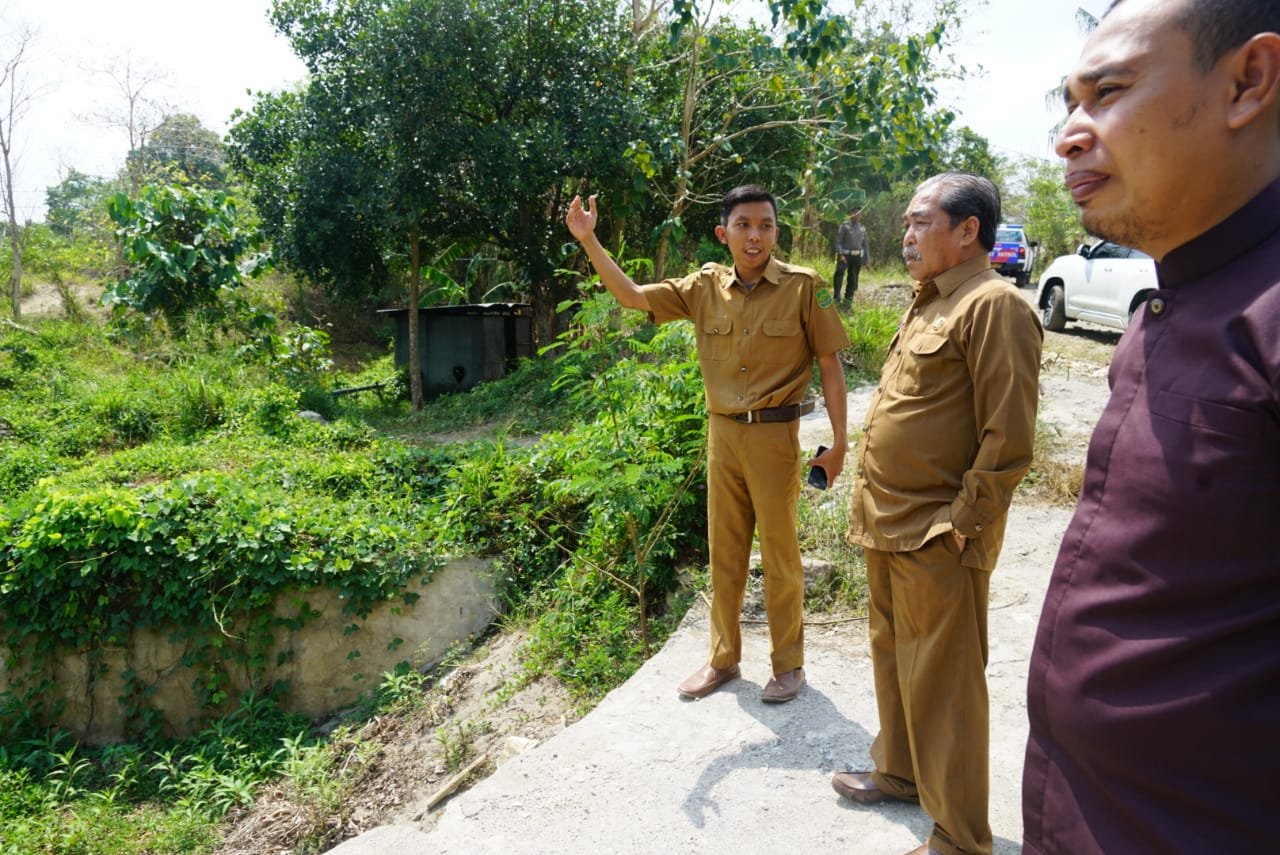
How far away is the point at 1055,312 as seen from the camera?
1218cm

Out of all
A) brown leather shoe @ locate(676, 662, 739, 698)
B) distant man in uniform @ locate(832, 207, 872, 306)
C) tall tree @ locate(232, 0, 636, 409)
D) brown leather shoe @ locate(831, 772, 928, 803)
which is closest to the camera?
brown leather shoe @ locate(831, 772, 928, 803)

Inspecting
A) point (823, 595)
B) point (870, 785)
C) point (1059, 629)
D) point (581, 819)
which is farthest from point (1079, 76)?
point (823, 595)

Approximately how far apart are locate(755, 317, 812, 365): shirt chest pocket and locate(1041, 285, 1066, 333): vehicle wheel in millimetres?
10515

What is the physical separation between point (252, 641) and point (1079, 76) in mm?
5790

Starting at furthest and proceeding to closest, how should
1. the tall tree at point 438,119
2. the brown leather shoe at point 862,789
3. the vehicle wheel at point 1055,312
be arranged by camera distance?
1. the vehicle wheel at point 1055,312
2. the tall tree at point 438,119
3. the brown leather shoe at point 862,789

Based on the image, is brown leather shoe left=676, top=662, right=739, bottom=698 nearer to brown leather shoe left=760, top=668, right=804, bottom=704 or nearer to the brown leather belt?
brown leather shoe left=760, top=668, right=804, bottom=704

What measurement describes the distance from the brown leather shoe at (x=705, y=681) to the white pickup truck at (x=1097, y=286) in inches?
323

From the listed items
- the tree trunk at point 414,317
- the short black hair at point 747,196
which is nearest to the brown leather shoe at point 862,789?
the short black hair at point 747,196

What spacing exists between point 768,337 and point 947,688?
144 centimetres

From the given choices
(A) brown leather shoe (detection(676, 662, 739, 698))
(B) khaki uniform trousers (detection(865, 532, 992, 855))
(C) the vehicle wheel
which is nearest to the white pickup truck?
(C) the vehicle wheel

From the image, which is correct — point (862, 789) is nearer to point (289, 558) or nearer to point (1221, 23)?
point (1221, 23)

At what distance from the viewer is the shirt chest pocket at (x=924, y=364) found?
7.07ft

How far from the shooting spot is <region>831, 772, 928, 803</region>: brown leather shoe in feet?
8.59

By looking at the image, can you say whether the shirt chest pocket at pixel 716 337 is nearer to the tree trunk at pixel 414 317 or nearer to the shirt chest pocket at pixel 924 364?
the shirt chest pocket at pixel 924 364
